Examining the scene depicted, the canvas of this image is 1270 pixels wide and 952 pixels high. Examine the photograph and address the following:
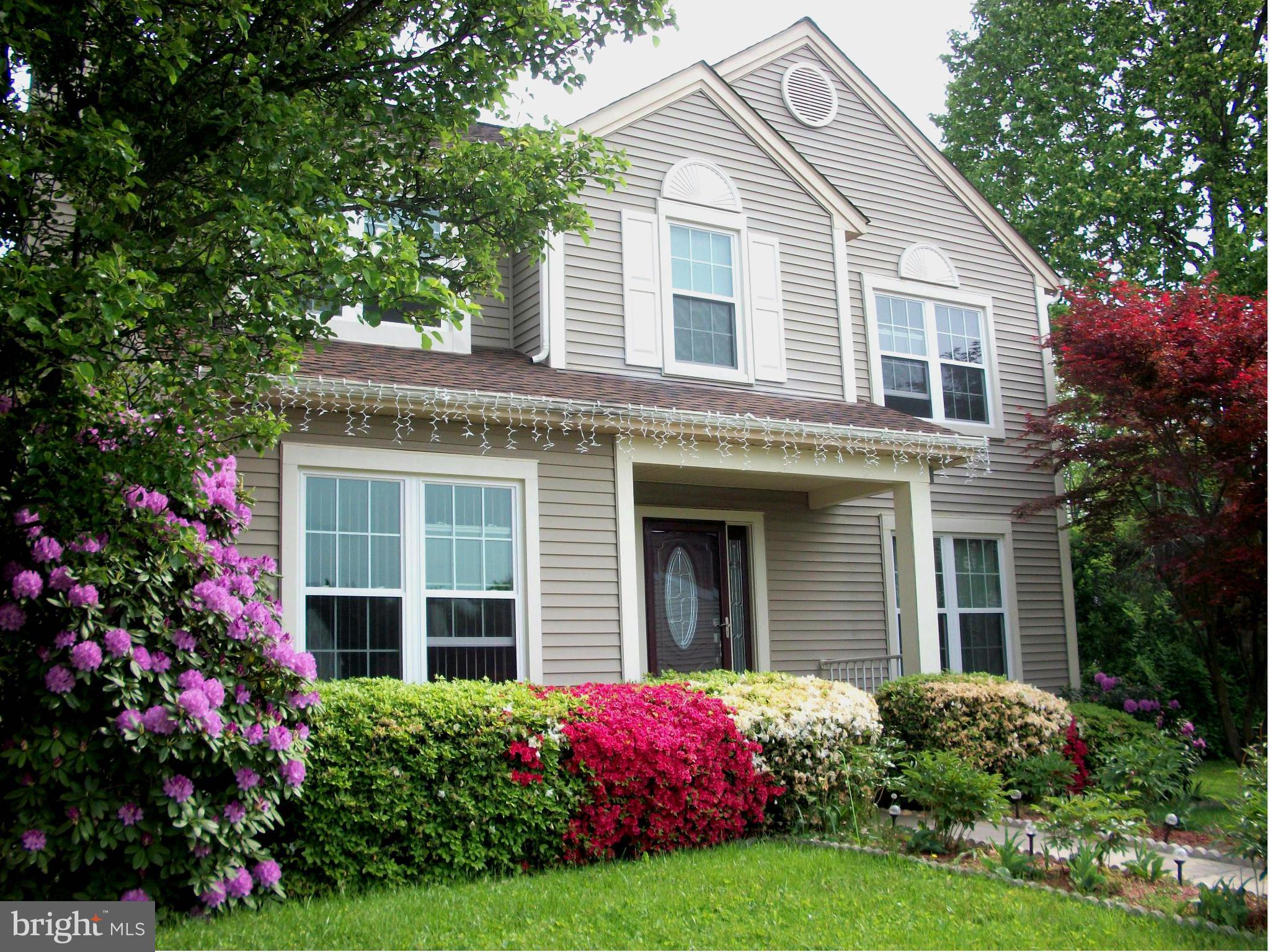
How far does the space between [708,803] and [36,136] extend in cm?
523

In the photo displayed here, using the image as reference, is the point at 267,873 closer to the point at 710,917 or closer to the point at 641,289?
the point at 710,917

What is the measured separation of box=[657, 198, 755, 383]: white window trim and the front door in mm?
1517

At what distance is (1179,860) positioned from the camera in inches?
223

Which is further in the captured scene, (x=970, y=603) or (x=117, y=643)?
(x=970, y=603)

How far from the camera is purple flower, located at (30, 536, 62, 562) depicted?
5.11 metres

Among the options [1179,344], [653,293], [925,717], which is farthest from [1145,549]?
[653,293]

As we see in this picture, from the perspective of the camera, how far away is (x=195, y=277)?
550cm

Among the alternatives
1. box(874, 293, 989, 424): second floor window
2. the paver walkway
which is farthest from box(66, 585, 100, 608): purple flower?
box(874, 293, 989, 424): second floor window

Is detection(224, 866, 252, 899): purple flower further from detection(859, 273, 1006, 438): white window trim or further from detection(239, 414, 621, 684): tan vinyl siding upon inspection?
detection(859, 273, 1006, 438): white window trim

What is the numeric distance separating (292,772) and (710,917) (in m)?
2.20

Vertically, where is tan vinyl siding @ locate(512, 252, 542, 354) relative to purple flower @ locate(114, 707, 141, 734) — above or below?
above

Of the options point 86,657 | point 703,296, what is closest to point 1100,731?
point 703,296

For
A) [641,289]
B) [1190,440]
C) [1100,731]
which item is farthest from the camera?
[1190,440]

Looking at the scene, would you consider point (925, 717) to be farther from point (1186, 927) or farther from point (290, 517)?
point (290, 517)
